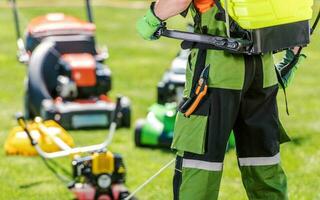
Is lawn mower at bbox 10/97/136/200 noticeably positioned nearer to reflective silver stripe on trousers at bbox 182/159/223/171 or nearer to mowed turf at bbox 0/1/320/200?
mowed turf at bbox 0/1/320/200

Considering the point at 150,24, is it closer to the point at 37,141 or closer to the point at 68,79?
the point at 37,141

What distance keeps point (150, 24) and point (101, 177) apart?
66.6 inches

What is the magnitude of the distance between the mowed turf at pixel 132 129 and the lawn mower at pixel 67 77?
0.65ft

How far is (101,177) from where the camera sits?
5145mm

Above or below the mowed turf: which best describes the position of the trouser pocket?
above

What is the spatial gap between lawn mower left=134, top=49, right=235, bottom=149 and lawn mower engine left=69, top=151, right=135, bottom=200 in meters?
1.54

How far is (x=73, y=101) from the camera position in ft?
25.2

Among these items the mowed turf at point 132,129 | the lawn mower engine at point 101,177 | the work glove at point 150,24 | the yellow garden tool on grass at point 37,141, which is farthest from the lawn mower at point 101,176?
the work glove at point 150,24

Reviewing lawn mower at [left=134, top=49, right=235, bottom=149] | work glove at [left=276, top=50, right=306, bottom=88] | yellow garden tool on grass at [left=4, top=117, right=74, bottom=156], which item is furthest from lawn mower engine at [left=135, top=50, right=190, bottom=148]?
work glove at [left=276, top=50, right=306, bottom=88]

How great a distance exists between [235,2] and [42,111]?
4.09m

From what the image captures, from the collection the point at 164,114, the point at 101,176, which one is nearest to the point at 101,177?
the point at 101,176

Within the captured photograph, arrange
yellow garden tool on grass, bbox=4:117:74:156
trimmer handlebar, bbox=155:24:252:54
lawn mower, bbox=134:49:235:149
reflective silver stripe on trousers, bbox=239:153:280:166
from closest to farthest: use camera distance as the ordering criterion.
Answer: trimmer handlebar, bbox=155:24:252:54 < reflective silver stripe on trousers, bbox=239:153:280:166 < yellow garden tool on grass, bbox=4:117:74:156 < lawn mower, bbox=134:49:235:149

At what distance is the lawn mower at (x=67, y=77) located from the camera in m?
7.45

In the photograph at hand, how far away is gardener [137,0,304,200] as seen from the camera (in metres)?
3.72
